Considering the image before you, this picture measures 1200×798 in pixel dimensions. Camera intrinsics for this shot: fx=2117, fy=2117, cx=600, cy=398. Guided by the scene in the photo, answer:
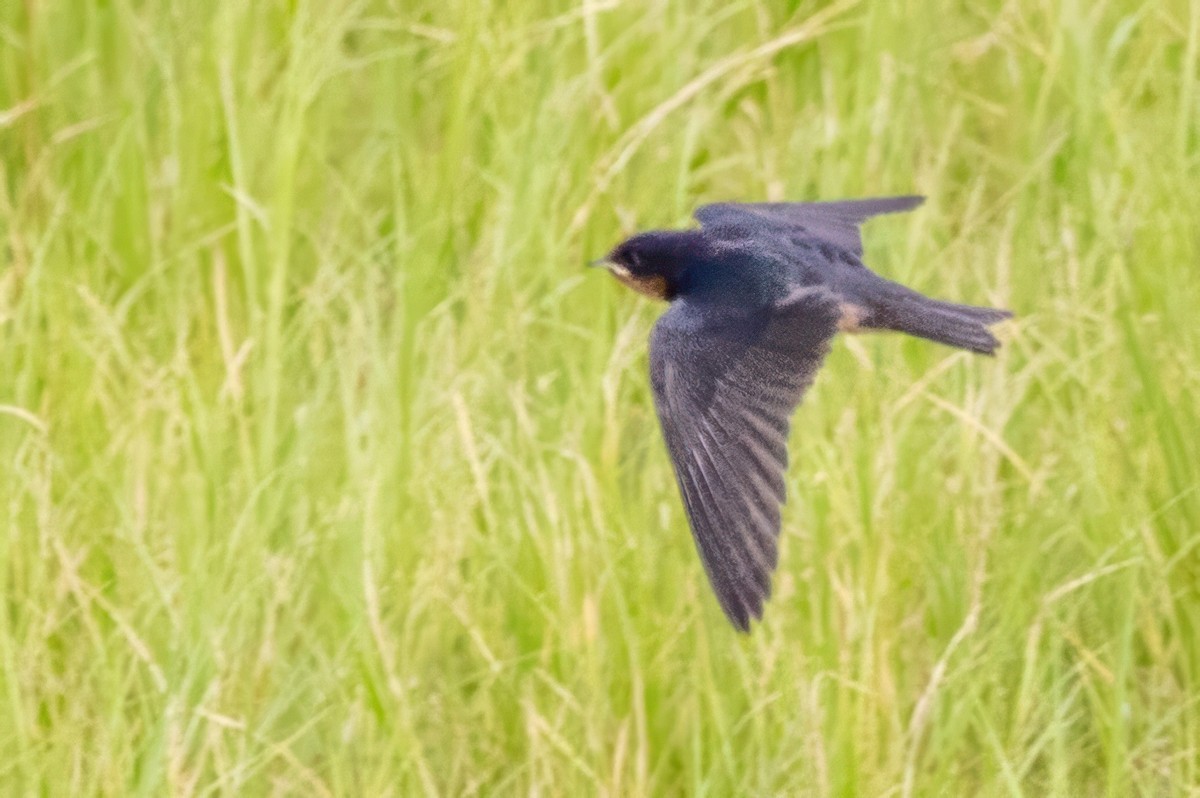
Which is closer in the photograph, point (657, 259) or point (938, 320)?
point (938, 320)

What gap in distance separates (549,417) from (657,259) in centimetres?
21

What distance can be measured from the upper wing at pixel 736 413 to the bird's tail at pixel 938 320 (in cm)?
5

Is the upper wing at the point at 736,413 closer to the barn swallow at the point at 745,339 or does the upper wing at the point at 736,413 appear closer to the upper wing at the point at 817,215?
the barn swallow at the point at 745,339

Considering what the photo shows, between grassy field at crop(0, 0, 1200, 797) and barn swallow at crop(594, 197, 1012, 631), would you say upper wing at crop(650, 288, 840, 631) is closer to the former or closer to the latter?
barn swallow at crop(594, 197, 1012, 631)

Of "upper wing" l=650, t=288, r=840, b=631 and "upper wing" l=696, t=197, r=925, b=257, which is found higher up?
"upper wing" l=696, t=197, r=925, b=257

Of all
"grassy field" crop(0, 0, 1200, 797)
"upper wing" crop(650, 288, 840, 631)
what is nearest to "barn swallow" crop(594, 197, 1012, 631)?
"upper wing" crop(650, 288, 840, 631)

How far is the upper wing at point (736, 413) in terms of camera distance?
174 centimetres

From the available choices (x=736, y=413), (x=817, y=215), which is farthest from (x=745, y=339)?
(x=817, y=215)

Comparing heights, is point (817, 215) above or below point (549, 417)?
above

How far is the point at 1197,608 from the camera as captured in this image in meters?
2.11

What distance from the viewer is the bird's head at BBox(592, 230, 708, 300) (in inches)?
88.0

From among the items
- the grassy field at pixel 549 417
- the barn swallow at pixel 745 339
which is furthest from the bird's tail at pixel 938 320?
the grassy field at pixel 549 417

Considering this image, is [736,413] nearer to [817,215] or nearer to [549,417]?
[549,417]

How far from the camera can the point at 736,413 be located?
1.92 meters
